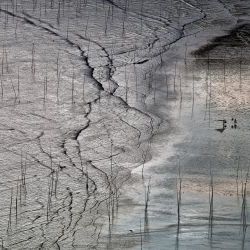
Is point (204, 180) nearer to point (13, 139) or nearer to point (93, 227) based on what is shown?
point (93, 227)

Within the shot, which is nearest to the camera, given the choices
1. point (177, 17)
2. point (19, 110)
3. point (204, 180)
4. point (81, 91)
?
point (204, 180)

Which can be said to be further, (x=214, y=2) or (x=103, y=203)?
(x=214, y=2)

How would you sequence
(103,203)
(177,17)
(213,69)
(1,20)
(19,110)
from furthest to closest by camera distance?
(177,17) → (1,20) → (213,69) → (19,110) → (103,203)

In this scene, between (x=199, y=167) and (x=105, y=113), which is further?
(x=105, y=113)

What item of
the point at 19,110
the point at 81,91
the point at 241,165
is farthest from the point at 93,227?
the point at 81,91

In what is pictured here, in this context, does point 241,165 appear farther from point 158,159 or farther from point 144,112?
point 144,112

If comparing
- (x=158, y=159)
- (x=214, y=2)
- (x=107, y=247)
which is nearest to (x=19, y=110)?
(x=158, y=159)

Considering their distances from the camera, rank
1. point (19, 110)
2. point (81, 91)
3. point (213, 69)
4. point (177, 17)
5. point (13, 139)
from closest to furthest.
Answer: point (13, 139), point (19, 110), point (81, 91), point (213, 69), point (177, 17)

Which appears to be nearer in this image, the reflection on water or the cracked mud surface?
the reflection on water

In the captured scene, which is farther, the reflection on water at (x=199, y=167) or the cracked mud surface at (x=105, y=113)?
the cracked mud surface at (x=105, y=113)
